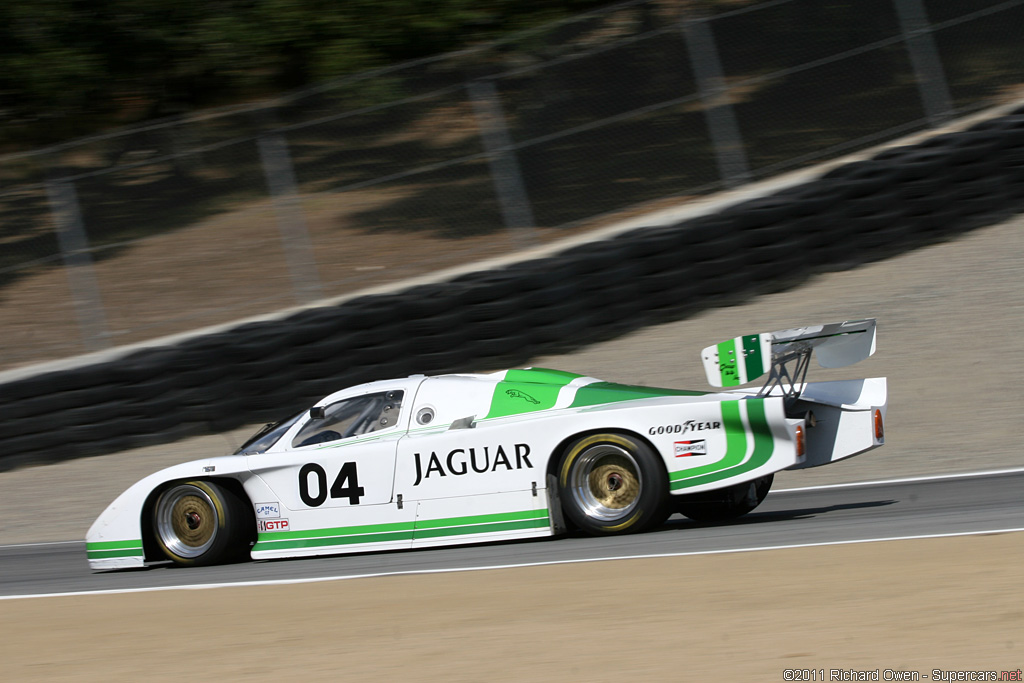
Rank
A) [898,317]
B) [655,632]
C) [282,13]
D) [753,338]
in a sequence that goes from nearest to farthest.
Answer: [655,632], [753,338], [898,317], [282,13]

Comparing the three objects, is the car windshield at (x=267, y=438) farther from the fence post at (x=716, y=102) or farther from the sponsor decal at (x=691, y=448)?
the fence post at (x=716, y=102)

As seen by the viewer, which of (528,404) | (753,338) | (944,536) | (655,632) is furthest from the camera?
(528,404)

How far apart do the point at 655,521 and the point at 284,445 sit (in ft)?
8.40

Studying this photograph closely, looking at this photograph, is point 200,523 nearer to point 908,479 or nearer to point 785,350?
point 785,350

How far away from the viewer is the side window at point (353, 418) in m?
7.82

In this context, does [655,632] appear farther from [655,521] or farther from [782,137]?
[782,137]

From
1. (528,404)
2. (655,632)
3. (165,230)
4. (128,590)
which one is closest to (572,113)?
(165,230)

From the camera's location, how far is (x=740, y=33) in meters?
13.2

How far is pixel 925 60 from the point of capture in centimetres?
1357

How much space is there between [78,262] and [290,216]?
2.27 m

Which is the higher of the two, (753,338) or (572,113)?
(572,113)

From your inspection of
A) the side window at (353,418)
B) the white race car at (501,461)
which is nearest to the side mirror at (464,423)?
the white race car at (501,461)

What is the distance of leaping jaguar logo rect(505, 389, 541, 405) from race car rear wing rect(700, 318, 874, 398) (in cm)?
113

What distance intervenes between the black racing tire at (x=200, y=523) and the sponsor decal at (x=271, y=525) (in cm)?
9
